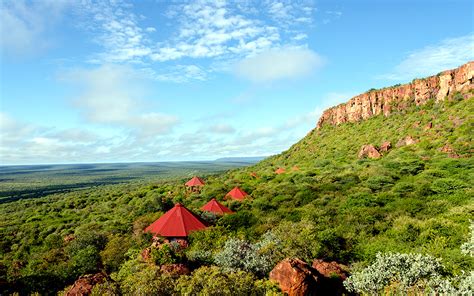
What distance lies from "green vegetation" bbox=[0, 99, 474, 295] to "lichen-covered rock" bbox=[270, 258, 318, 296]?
Result: 0.87 m

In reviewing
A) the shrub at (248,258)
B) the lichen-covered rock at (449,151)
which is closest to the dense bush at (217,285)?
the shrub at (248,258)

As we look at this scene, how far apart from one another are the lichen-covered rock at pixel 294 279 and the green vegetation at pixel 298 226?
0.87 meters

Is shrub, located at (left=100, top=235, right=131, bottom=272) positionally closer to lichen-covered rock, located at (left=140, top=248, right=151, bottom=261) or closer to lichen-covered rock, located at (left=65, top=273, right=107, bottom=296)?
lichen-covered rock, located at (left=140, top=248, right=151, bottom=261)

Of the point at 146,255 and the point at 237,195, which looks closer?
the point at 146,255

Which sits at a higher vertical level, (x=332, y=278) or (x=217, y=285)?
(x=217, y=285)

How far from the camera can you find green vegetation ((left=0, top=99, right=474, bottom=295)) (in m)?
17.5

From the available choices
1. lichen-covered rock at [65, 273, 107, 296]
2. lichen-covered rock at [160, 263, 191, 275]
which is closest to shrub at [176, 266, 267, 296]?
lichen-covered rock at [160, 263, 191, 275]

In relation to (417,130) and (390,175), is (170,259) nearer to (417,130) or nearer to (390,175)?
(390,175)

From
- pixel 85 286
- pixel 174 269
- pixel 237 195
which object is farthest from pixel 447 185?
pixel 85 286

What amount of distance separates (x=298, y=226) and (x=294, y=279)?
36.4 feet

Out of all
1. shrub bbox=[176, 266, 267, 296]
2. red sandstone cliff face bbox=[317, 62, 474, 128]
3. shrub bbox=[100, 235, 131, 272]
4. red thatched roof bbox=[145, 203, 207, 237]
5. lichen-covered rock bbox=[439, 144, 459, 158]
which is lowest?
shrub bbox=[100, 235, 131, 272]

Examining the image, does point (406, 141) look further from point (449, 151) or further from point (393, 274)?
point (393, 274)

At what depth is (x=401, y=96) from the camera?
289ft

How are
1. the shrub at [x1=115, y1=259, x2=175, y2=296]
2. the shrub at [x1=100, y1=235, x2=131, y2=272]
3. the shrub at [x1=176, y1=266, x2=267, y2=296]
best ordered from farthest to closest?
the shrub at [x1=100, y1=235, x2=131, y2=272] → the shrub at [x1=115, y1=259, x2=175, y2=296] → the shrub at [x1=176, y1=266, x2=267, y2=296]
